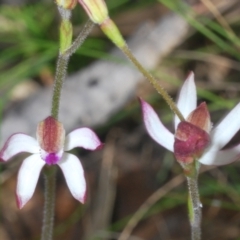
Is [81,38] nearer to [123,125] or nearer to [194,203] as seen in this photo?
[194,203]

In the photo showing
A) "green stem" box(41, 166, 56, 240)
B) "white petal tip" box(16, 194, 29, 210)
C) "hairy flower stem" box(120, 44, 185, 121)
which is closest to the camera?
"hairy flower stem" box(120, 44, 185, 121)

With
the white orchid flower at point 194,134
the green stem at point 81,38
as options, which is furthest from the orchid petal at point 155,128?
the green stem at point 81,38

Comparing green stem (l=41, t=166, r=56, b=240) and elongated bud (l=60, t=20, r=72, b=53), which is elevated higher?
elongated bud (l=60, t=20, r=72, b=53)

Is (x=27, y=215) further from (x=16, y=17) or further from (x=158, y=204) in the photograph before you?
(x=16, y=17)

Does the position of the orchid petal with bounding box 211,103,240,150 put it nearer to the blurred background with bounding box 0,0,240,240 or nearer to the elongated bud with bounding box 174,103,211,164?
the elongated bud with bounding box 174,103,211,164

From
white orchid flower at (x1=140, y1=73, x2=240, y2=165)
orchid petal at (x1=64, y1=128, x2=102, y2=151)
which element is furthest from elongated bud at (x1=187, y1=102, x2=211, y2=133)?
orchid petal at (x1=64, y1=128, x2=102, y2=151)

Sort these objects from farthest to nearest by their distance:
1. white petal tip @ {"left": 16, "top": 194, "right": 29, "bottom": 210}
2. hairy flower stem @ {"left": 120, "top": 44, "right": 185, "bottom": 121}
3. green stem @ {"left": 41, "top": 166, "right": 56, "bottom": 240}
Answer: green stem @ {"left": 41, "top": 166, "right": 56, "bottom": 240}
white petal tip @ {"left": 16, "top": 194, "right": 29, "bottom": 210}
hairy flower stem @ {"left": 120, "top": 44, "right": 185, "bottom": 121}

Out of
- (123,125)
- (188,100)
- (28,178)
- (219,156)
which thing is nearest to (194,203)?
(219,156)

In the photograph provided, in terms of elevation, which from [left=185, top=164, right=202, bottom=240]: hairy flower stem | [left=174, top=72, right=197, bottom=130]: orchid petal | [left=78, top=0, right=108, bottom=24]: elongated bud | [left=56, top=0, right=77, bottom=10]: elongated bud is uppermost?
[left=56, top=0, right=77, bottom=10]: elongated bud

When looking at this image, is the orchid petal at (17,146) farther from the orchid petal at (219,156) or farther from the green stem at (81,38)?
the orchid petal at (219,156)
